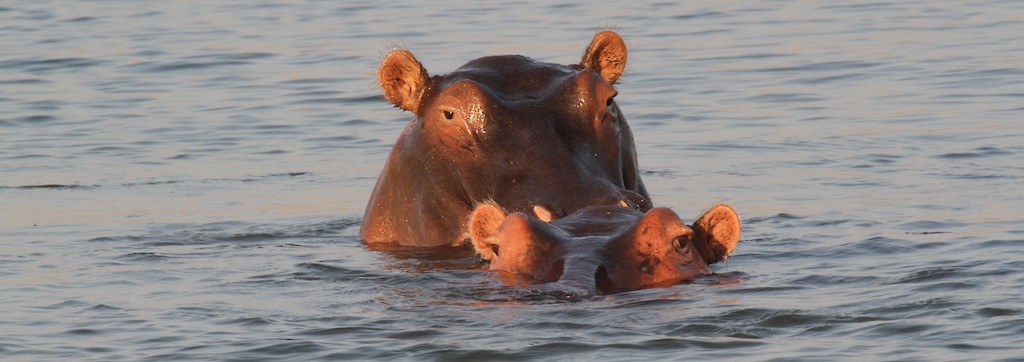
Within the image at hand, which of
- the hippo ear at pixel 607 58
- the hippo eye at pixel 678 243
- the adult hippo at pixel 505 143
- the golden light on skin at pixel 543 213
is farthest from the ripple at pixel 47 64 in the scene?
the hippo eye at pixel 678 243

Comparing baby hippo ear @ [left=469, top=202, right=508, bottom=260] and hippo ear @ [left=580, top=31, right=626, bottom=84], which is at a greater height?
hippo ear @ [left=580, top=31, right=626, bottom=84]

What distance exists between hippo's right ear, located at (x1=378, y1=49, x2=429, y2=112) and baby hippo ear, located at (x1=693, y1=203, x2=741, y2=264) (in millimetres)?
2133

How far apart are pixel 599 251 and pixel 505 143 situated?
1.65 meters

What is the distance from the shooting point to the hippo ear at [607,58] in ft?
35.4

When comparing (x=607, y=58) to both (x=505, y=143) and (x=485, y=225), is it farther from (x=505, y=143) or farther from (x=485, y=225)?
(x=485, y=225)

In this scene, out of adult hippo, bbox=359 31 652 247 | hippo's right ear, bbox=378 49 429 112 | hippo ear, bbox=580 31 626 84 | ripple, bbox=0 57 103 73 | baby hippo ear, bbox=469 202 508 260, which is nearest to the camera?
baby hippo ear, bbox=469 202 508 260

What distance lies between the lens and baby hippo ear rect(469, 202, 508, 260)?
9.01 meters

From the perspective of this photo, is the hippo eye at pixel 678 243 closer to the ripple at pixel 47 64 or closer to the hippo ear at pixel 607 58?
the hippo ear at pixel 607 58

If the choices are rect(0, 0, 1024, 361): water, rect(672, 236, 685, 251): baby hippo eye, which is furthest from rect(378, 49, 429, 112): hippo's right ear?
rect(672, 236, 685, 251): baby hippo eye

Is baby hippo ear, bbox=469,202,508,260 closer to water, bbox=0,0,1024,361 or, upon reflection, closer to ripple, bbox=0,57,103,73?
water, bbox=0,0,1024,361

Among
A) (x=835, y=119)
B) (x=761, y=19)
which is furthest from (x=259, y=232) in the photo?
(x=761, y=19)

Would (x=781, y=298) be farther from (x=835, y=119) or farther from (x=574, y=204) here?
(x=835, y=119)

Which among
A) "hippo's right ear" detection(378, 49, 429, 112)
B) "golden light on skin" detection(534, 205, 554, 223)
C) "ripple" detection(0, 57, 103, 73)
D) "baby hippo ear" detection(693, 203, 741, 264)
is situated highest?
"hippo's right ear" detection(378, 49, 429, 112)

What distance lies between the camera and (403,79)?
10.6m
